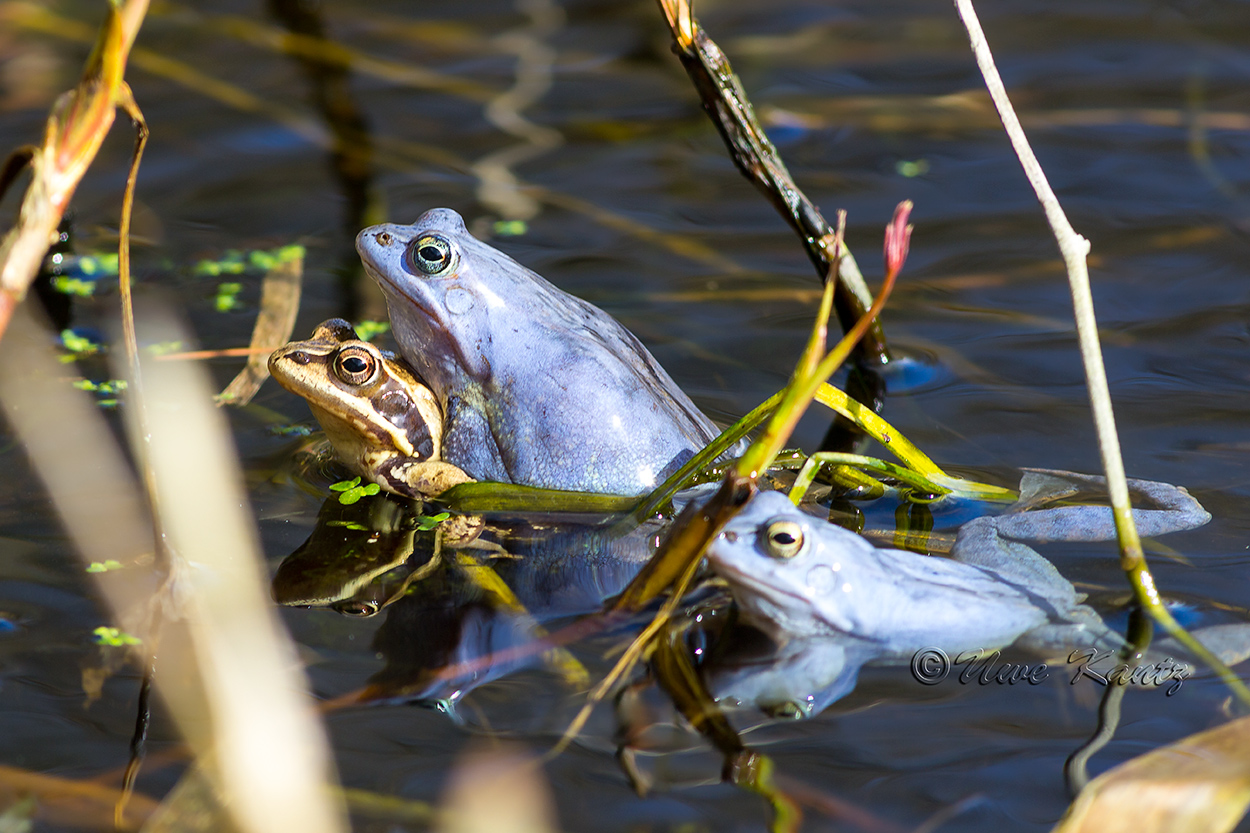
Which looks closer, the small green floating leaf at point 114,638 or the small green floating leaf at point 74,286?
the small green floating leaf at point 114,638

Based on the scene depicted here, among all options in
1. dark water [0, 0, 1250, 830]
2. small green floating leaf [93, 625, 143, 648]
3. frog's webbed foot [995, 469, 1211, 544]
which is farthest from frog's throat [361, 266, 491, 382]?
frog's webbed foot [995, 469, 1211, 544]

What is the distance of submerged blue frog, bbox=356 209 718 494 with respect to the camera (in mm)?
3779

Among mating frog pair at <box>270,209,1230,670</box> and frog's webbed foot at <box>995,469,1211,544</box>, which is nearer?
mating frog pair at <box>270,209,1230,670</box>

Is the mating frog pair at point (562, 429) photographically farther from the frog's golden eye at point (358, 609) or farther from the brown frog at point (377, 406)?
the frog's golden eye at point (358, 609)

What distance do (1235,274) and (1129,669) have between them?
9.47ft

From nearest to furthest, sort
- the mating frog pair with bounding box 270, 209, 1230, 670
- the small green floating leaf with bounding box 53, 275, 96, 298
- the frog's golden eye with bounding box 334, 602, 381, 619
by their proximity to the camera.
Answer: the mating frog pair with bounding box 270, 209, 1230, 670, the frog's golden eye with bounding box 334, 602, 381, 619, the small green floating leaf with bounding box 53, 275, 96, 298

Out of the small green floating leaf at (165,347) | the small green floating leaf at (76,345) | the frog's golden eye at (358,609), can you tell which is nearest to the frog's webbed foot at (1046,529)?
the frog's golden eye at (358,609)

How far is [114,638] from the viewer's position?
3.42 m

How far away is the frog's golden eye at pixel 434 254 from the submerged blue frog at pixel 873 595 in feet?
4.24

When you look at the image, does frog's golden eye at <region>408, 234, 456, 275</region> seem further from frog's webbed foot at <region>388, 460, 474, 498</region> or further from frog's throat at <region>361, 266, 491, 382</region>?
frog's webbed foot at <region>388, 460, 474, 498</region>

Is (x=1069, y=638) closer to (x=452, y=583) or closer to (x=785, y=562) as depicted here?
(x=785, y=562)

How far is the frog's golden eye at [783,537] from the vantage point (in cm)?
316

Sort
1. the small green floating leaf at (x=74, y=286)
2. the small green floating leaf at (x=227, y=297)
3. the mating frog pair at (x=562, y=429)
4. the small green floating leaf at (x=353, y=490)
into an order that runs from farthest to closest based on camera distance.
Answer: the small green floating leaf at (x=74, y=286) → the small green floating leaf at (x=227, y=297) → the small green floating leaf at (x=353, y=490) → the mating frog pair at (x=562, y=429)

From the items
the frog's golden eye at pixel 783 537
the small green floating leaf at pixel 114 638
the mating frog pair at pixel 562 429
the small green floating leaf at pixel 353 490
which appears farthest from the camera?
the small green floating leaf at pixel 353 490
